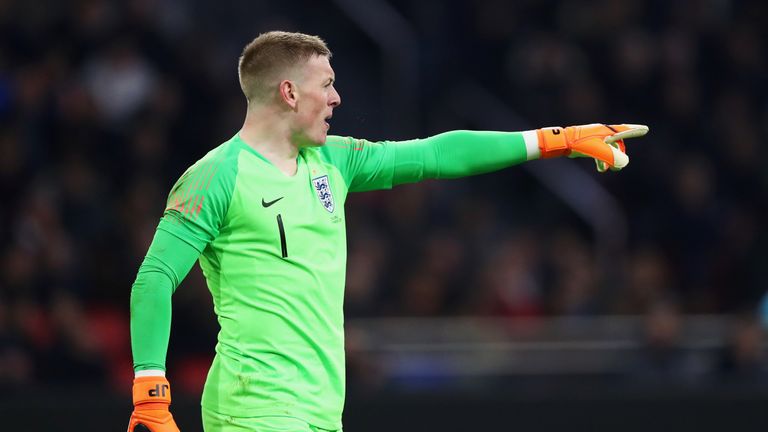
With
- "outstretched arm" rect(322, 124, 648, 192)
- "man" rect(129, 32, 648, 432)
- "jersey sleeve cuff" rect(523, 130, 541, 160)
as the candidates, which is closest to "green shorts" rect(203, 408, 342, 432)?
"man" rect(129, 32, 648, 432)

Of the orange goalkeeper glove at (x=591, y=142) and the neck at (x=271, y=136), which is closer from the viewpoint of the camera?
the neck at (x=271, y=136)

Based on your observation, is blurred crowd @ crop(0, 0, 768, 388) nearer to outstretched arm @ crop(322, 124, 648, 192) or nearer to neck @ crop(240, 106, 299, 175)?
outstretched arm @ crop(322, 124, 648, 192)

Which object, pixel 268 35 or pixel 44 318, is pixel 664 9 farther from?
pixel 268 35

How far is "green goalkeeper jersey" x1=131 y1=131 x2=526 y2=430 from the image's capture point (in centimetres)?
386

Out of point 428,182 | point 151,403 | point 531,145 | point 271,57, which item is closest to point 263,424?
point 151,403

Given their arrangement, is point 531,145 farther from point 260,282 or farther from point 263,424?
point 263,424

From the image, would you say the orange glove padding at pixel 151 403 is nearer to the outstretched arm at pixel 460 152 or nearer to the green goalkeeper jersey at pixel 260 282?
the green goalkeeper jersey at pixel 260 282

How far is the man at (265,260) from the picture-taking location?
384 cm

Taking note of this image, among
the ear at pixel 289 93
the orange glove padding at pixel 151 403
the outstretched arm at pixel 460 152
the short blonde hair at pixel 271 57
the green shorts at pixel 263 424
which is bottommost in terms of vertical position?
the green shorts at pixel 263 424

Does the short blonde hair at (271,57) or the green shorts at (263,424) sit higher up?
the short blonde hair at (271,57)

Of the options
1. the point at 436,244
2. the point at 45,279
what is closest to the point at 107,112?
the point at 45,279

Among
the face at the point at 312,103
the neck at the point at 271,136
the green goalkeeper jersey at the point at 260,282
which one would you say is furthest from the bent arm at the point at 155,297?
the face at the point at 312,103

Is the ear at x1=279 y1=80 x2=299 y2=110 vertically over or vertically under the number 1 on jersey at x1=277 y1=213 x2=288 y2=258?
over

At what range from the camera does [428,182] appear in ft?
34.8
